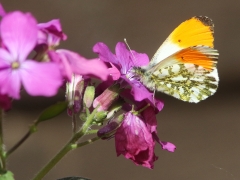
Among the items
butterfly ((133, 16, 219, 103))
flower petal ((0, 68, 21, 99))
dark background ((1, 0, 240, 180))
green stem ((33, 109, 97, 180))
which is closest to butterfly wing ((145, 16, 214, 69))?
butterfly ((133, 16, 219, 103))

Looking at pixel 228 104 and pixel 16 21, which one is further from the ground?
pixel 16 21

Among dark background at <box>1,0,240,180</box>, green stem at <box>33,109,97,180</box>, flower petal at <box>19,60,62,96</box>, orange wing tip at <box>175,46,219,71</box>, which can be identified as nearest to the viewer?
flower petal at <box>19,60,62,96</box>

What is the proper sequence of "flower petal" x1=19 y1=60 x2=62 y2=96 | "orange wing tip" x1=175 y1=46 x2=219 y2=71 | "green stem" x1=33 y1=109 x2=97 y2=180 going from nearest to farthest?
"flower petal" x1=19 y1=60 x2=62 y2=96
"green stem" x1=33 y1=109 x2=97 y2=180
"orange wing tip" x1=175 y1=46 x2=219 y2=71

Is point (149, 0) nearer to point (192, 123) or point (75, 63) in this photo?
point (192, 123)

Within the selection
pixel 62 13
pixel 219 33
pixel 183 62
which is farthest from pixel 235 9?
pixel 183 62

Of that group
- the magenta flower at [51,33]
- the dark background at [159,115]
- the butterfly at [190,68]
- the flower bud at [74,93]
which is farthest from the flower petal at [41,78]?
the dark background at [159,115]

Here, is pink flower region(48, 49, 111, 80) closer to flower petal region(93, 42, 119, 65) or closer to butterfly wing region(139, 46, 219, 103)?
flower petal region(93, 42, 119, 65)

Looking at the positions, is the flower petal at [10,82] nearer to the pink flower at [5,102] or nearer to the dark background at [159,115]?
the pink flower at [5,102]

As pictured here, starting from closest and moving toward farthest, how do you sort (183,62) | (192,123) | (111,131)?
1. (111,131)
2. (183,62)
3. (192,123)
